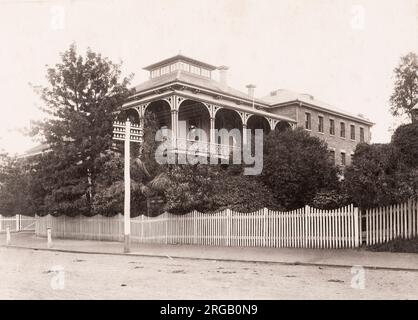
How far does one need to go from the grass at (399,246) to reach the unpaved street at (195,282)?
9.94 feet

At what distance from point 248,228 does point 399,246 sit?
5280 mm

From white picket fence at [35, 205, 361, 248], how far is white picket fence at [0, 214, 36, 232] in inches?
509

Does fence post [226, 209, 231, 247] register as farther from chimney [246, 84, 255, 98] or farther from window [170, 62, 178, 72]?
chimney [246, 84, 255, 98]

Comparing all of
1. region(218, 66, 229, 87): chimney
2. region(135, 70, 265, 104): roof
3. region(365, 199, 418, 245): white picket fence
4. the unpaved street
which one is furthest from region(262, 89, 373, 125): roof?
the unpaved street

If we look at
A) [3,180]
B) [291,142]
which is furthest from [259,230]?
[3,180]

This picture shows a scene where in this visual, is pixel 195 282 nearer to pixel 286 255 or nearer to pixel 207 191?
pixel 286 255

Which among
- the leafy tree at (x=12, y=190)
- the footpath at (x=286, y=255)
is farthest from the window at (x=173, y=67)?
the footpath at (x=286, y=255)

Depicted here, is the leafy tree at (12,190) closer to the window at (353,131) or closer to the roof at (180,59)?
the roof at (180,59)

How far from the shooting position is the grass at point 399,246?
43.6 feet

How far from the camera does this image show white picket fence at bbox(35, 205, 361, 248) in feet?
48.6

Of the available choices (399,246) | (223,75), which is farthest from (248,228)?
(223,75)

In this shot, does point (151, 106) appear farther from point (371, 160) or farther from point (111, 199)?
point (371, 160)
